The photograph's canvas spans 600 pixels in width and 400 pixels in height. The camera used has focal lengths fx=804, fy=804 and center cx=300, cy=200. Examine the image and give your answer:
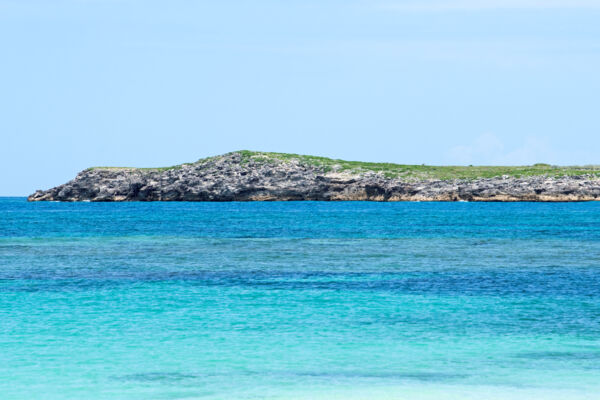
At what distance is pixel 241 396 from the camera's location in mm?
16266

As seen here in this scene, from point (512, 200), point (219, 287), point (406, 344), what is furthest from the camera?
point (512, 200)

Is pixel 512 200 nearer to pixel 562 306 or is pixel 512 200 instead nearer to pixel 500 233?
pixel 500 233

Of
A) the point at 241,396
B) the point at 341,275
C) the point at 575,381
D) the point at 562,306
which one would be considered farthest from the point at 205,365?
the point at 341,275

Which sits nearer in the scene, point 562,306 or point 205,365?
point 205,365

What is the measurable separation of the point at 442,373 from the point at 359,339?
4132mm

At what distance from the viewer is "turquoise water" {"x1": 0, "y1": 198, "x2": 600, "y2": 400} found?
56.6 ft

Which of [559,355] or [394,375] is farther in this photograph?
[559,355]

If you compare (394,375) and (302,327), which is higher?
(302,327)

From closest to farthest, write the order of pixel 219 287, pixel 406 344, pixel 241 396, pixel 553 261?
1. pixel 241 396
2. pixel 406 344
3. pixel 219 287
4. pixel 553 261

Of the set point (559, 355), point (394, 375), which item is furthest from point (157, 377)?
point (559, 355)

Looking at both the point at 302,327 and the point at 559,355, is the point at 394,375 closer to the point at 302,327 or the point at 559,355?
the point at 559,355

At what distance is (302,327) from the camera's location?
24.0m

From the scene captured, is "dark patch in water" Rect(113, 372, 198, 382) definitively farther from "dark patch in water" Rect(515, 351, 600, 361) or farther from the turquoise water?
"dark patch in water" Rect(515, 351, 600, 361)

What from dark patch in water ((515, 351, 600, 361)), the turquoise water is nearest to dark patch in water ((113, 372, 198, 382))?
the turquoise water
